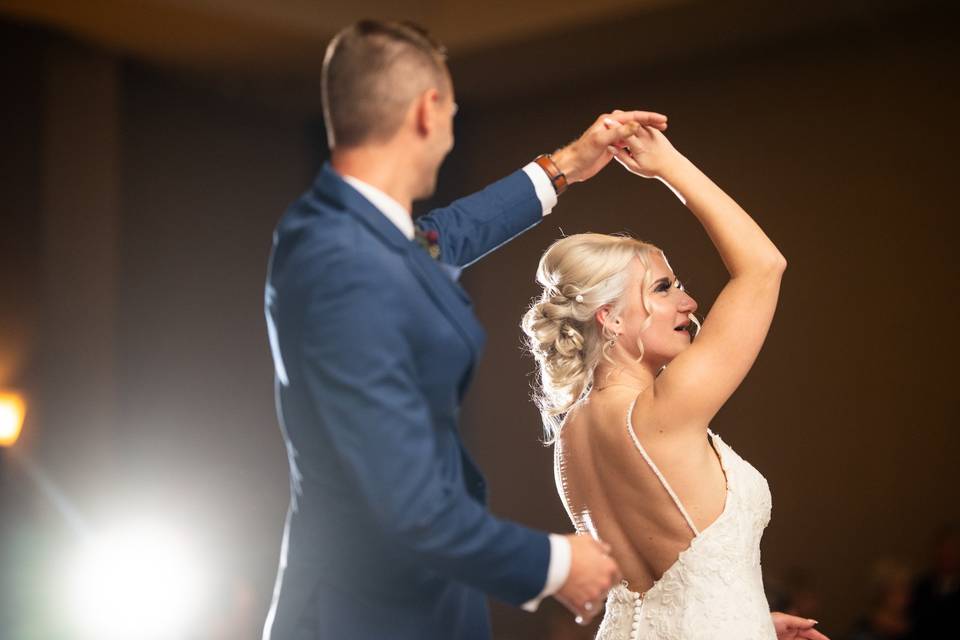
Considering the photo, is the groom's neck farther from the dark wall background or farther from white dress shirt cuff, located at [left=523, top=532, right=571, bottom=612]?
the dark wall background

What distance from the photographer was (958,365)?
645 centimetres

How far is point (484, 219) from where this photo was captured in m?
2.20

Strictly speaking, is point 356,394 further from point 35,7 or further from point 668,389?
point 35,7

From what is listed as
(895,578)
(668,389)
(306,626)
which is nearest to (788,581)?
(895,578)

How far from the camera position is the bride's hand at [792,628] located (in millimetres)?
2295

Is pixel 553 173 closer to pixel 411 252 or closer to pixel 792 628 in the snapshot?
pixel 411 252

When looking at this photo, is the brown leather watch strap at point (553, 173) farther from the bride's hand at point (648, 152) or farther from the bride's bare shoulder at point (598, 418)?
the bride's bare shoulder at point (598, 418)

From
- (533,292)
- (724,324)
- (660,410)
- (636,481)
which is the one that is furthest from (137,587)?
(724,324)

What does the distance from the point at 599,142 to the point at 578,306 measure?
33 cm

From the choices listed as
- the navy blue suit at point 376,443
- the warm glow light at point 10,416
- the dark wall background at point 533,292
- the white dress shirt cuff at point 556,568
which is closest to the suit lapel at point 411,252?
the navy blue suit at point 376,443

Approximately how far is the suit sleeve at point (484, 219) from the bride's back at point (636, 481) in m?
0.38

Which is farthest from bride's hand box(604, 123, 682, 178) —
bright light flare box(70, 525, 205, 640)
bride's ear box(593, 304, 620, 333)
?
bright light flare box(70, 525, 205, 640)

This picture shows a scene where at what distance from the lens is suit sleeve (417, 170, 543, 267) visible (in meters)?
2.13

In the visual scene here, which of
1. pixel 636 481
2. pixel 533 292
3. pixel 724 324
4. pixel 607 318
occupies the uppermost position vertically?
pixel 533 292
